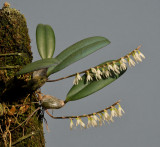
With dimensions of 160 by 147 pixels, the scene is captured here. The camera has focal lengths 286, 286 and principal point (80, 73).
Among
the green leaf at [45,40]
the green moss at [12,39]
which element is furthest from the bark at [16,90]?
the green leaf at [45,40]

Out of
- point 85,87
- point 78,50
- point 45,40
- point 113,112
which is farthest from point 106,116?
point 45,40

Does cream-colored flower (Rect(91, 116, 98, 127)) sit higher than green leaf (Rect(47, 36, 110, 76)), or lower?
lower

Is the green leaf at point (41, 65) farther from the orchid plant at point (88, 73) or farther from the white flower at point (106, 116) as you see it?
the white flower at point (106, 116)

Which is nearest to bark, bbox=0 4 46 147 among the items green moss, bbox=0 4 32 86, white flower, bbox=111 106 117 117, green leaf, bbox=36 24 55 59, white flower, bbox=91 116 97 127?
green moss, bbox=0 4 32 86

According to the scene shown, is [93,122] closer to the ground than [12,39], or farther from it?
closer to the ground

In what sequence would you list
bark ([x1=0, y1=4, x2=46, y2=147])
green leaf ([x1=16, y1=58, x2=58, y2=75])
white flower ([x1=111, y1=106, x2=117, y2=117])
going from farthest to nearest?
white flower ([x1=111, y1=106, x2=117, y2=117]), bark ([x1=0, y1=4, x2=46, y2=147]), green leaf ([x1=16, y1=58, x2=58, y2=75])

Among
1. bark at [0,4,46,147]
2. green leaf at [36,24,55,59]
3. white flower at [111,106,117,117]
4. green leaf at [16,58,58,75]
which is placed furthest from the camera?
green leaf at [36,24,55,59]

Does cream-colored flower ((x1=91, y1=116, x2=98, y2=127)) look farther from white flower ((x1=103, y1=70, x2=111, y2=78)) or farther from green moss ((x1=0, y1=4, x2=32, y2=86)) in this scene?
green moss ((x1=0, y1=4, x2=32, y2=86))

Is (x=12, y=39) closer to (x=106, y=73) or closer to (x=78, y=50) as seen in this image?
(x=78, y=50)
